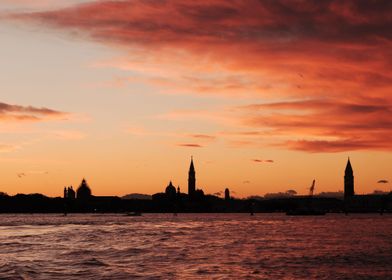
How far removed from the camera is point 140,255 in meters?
91.8

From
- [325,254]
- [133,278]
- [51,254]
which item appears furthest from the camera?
[325,254]

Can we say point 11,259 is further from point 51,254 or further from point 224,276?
point 224,276

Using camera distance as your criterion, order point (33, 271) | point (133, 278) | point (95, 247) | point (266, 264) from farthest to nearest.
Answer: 1. point (95, 247)
2. point (266, 264)
3. point (33, 271)
4. point (133, 278)

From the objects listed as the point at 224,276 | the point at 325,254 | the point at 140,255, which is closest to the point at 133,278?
the point at 224,276

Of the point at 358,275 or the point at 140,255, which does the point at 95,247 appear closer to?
the point at 140,255

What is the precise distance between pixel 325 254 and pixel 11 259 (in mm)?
45517

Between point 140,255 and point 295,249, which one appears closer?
point 140,255

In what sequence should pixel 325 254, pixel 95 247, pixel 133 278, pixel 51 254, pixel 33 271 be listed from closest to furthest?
pixel 133 278, pixel 33 271, pixel 51 254, pixel 325 254, pixel 95 247

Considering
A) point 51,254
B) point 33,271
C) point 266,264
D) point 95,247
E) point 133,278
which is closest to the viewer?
point 133,278

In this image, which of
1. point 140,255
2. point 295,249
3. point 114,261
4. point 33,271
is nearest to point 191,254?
point 140,255

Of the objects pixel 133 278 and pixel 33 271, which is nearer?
pixel 133 278

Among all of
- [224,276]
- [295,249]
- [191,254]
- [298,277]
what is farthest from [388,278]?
[295,249]

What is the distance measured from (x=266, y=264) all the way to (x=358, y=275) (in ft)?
43.3

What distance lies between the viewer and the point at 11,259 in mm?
80875
